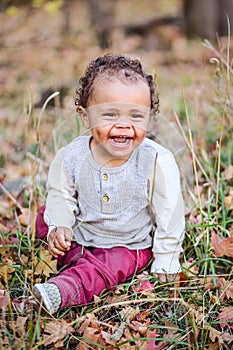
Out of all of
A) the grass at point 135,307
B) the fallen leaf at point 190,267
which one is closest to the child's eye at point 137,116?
the grass at point 135,307

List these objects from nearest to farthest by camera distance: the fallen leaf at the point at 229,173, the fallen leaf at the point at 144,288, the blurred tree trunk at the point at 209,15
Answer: the fallen leaf at the point at 144,288 → the fallen leaf at the point at 229,173 → the blurred tree trunk at the point at 209,15

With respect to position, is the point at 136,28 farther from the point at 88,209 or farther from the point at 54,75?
the point at 88,209

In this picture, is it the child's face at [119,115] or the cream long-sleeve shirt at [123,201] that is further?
the cream long-sleeve shirt at [123,201]

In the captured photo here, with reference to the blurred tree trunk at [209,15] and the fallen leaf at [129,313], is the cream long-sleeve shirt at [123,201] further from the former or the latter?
the blurred tree trunk at [209,15]

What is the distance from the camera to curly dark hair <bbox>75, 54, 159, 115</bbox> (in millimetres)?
2162

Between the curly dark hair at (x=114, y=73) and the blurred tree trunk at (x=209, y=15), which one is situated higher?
the blurred tree trunk at (x=209, y=15)

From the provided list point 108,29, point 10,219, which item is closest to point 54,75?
point 108,29

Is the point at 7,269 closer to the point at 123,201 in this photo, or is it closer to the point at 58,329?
the point at 58,329

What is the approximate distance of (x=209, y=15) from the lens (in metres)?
9.07

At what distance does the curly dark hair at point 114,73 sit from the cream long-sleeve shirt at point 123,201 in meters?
0.25

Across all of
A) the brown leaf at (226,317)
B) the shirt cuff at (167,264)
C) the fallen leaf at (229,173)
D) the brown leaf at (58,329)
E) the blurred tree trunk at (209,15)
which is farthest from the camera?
the blurred tree trunk at (209,15)

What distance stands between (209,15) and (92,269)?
789 cm

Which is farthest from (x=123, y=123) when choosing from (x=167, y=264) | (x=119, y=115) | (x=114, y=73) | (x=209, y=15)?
(x=209, y=15)

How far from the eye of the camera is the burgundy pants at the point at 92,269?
Answer: 86.4 inches
